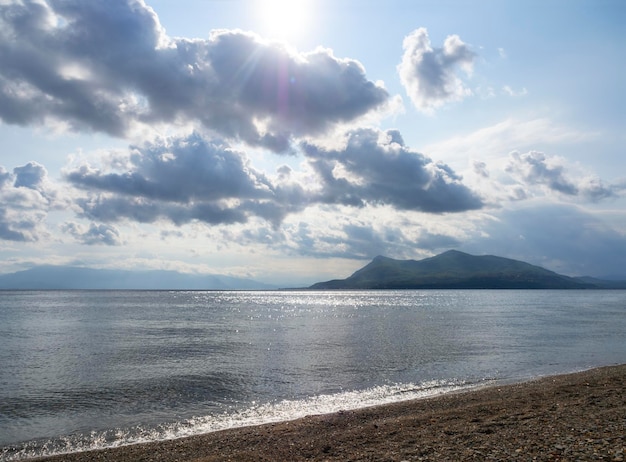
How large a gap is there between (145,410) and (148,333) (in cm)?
5310

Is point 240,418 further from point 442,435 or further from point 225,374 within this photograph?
point 225,374

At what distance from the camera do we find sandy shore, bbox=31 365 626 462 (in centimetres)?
1557

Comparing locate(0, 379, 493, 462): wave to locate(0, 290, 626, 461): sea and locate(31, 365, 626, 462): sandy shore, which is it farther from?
locate(31, 365, 626, 462): sandy shore

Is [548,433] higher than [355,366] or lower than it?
higher

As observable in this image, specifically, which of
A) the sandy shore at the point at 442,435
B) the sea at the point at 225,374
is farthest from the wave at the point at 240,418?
the sandy shore at the point at 442,435

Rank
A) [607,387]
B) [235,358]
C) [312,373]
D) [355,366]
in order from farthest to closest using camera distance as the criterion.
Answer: [235,358] < [355,366] < [312,373] < [607,387]

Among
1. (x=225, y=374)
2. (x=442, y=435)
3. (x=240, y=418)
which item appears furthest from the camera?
(x=225, y=374)

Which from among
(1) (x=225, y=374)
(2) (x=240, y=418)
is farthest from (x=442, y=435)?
(1) (x=225, y=374)

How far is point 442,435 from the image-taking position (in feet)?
61.2

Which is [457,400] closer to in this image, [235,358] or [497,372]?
[497,372]

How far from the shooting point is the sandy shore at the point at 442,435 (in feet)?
51.1

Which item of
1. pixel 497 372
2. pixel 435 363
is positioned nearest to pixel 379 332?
pixel 435 363

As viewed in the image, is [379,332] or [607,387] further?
[379,332]

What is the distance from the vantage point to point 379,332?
7956cm
